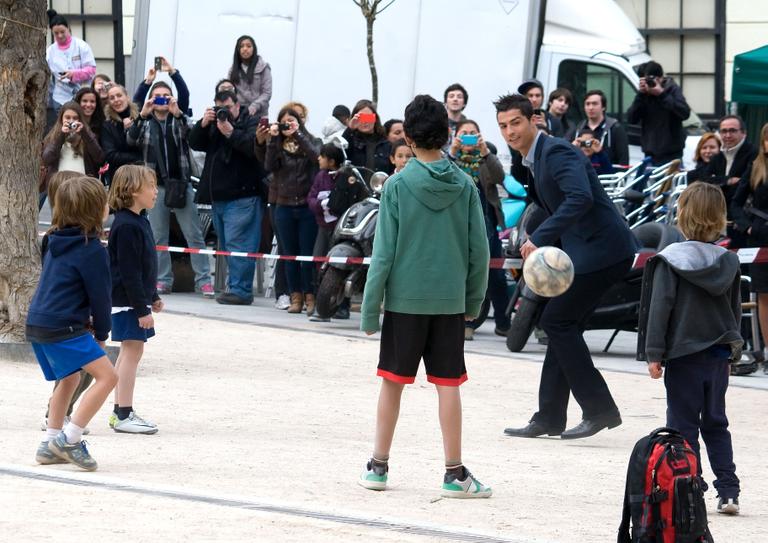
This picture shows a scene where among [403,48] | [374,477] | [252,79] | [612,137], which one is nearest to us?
[374,477]

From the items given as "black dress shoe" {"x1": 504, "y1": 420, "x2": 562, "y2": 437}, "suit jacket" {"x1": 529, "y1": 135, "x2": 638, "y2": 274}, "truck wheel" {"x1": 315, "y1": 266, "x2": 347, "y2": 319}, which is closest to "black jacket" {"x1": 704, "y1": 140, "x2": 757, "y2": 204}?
"truck wheel" {"x1": 315, "y1": 266, "x2": 347, "y2": 319}

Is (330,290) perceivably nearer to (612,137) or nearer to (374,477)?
(612,137)

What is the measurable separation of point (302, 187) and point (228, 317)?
1527 mm

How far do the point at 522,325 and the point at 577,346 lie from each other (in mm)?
3883

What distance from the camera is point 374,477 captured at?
7.57 m

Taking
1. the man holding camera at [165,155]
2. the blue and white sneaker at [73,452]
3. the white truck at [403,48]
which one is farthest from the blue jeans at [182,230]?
the blue and white sneaker at [73,452]

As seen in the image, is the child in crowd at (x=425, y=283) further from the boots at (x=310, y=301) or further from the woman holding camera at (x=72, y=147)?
the woman holding camera at (x=72, y=147)

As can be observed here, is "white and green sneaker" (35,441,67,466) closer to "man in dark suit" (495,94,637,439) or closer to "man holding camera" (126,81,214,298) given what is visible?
"man in dark suit" (495,94,637,439)

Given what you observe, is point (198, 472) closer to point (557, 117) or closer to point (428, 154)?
point (428, 154)

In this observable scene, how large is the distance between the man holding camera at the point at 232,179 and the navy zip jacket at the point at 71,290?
7.82 meters

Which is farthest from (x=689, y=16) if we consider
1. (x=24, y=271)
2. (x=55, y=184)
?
(x=55, y=184)

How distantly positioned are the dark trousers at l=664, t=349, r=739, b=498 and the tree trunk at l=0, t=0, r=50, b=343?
5.94m

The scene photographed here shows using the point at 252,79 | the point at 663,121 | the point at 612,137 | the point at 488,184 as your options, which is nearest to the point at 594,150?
the point at 612,137

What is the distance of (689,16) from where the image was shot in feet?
91.2
